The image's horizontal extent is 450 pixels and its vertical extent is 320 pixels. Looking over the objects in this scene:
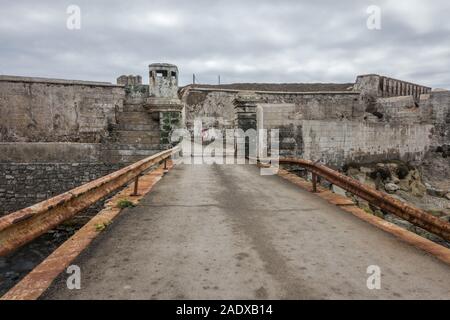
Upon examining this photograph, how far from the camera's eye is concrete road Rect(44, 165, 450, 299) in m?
2.49

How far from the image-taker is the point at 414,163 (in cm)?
1819

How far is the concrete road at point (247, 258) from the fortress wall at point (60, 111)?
41.2ft

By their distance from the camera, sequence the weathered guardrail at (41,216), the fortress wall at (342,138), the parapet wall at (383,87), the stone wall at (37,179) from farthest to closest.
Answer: the parapet wall at (383,87) → the stone wall at (37,179) → the fortress wall at (342,138) → the weathered guardrail at (41,216)

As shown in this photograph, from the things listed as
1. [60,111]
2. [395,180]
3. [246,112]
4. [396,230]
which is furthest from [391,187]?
[60,111]

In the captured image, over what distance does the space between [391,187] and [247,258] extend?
46.9 ft

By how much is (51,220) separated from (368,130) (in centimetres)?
1544

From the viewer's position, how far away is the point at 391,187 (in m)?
15.2

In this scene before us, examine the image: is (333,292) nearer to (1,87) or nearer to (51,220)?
(51,220)

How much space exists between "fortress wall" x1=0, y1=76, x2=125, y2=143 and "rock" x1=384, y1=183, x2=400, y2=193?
13.7m

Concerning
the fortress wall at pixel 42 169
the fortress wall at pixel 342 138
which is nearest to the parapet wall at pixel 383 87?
the fortress wall at pixel 342 138

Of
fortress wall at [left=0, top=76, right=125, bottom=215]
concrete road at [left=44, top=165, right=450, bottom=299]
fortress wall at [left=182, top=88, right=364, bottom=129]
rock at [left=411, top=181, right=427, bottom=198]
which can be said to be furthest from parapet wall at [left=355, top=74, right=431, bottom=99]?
concrete road at [left=44, top=165, right=450, bottom=299]

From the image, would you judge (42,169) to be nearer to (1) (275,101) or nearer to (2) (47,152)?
(2) (47,152)

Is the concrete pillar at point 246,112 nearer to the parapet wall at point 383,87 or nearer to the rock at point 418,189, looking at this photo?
the rock at point 418,189

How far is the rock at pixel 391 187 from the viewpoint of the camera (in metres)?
15.1
